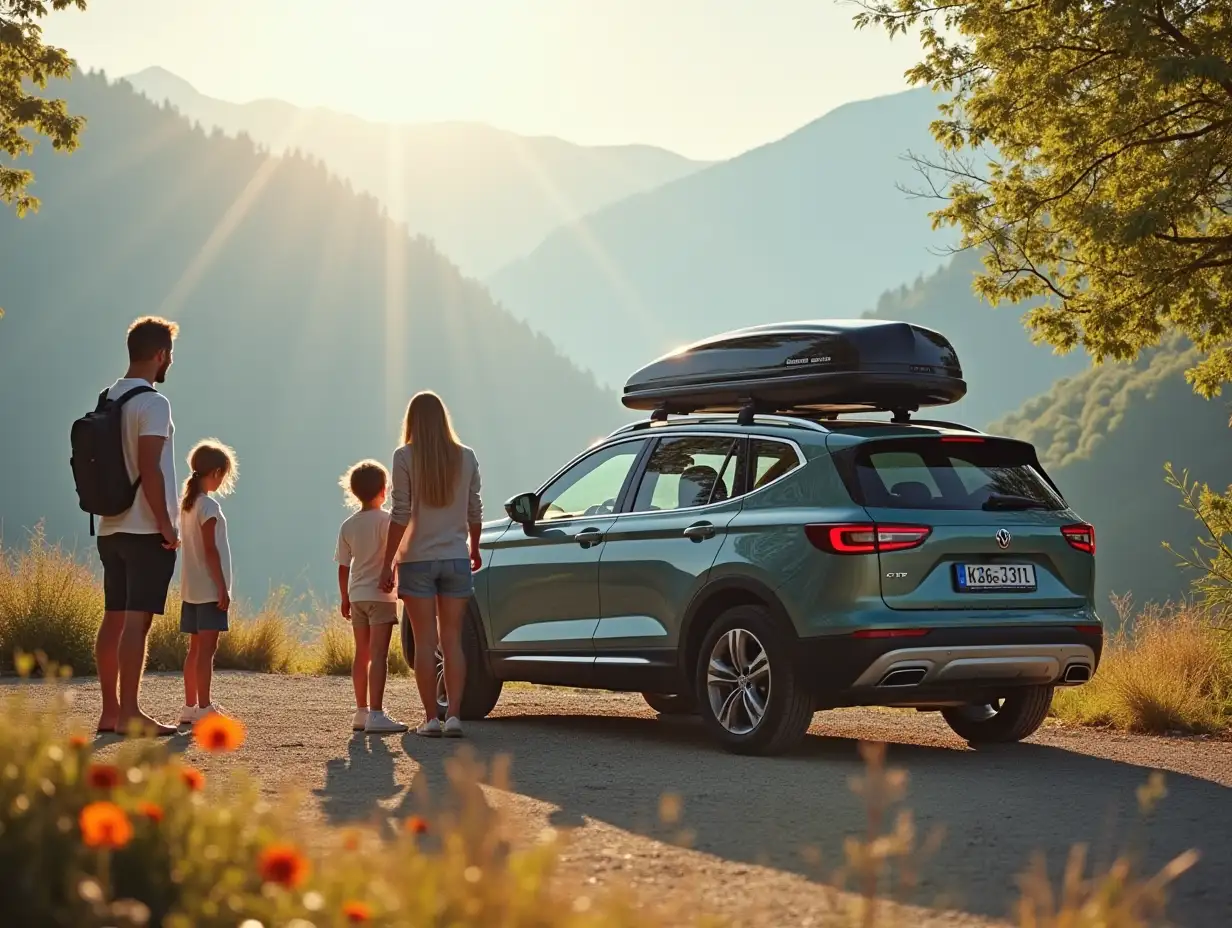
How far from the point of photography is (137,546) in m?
9.35

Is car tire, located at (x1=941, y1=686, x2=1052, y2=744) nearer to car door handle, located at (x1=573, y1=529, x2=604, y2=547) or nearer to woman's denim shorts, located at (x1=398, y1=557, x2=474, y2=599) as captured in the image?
car door handle, located at (x1=573, y1=529, x2=604, y2=547)

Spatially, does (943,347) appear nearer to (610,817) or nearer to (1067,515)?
(1067,515)

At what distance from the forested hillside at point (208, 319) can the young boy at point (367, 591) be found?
14447cm

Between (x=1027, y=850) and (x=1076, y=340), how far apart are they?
10.8 meters

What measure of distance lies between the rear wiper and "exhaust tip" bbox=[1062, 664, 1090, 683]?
0.92 metres

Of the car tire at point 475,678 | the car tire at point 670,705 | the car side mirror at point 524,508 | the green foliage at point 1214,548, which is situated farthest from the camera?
the green foliage at point 1214,548

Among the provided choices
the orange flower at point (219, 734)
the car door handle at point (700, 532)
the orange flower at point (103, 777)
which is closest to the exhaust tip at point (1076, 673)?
the car door handle at point (700, 532)

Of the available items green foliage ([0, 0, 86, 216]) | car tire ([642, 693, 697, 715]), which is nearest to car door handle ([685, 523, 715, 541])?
car tire ([642, 693, 697, 715])

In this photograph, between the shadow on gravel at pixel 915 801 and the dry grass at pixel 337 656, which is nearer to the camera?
the shadow on gravel at pixel 915 801

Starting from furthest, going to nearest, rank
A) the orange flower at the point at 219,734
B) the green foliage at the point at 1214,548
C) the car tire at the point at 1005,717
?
the green foliage at the point at 1214,548
the car tire at the point at 1005,717
the orange flower at the point at 219,734

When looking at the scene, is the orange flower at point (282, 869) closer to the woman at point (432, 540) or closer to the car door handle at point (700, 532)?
the car door handle at point (700, 532)

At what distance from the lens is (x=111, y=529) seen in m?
9.38

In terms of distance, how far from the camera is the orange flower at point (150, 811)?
3.42 m

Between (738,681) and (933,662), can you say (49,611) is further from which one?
(933,662)
